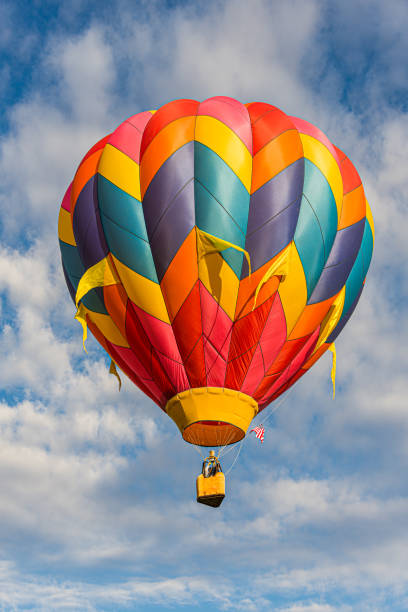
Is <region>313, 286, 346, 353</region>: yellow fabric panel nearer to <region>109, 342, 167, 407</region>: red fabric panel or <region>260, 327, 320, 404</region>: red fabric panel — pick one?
<region>260, 327, 320, 404</region>: red fabric panel

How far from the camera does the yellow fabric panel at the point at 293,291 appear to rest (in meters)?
17.5

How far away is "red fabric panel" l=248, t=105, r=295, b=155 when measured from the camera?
18.0m

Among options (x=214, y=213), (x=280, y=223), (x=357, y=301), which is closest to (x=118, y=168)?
(x=214, y=213)

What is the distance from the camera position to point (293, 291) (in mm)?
17609

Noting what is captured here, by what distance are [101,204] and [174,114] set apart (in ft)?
8.32

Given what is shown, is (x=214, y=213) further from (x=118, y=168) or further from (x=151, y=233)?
(x=118, y=168)

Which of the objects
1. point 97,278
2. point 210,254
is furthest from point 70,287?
point 210,254

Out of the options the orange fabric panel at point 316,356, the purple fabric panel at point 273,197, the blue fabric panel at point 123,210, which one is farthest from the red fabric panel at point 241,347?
the blue fabric panel at point 123,210

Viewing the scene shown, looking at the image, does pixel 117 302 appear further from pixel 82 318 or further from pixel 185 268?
pixel 185 268

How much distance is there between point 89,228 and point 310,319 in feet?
16.9

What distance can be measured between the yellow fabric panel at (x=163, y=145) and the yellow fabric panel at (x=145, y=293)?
173 centimetres

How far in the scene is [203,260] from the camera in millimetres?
17000

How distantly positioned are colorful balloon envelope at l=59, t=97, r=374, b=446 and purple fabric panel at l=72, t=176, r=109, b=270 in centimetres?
3

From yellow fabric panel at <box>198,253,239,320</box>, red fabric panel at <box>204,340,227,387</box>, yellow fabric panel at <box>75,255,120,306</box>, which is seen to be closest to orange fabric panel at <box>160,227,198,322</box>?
yellow fabric panel at <box>198,253,239,320</box>
